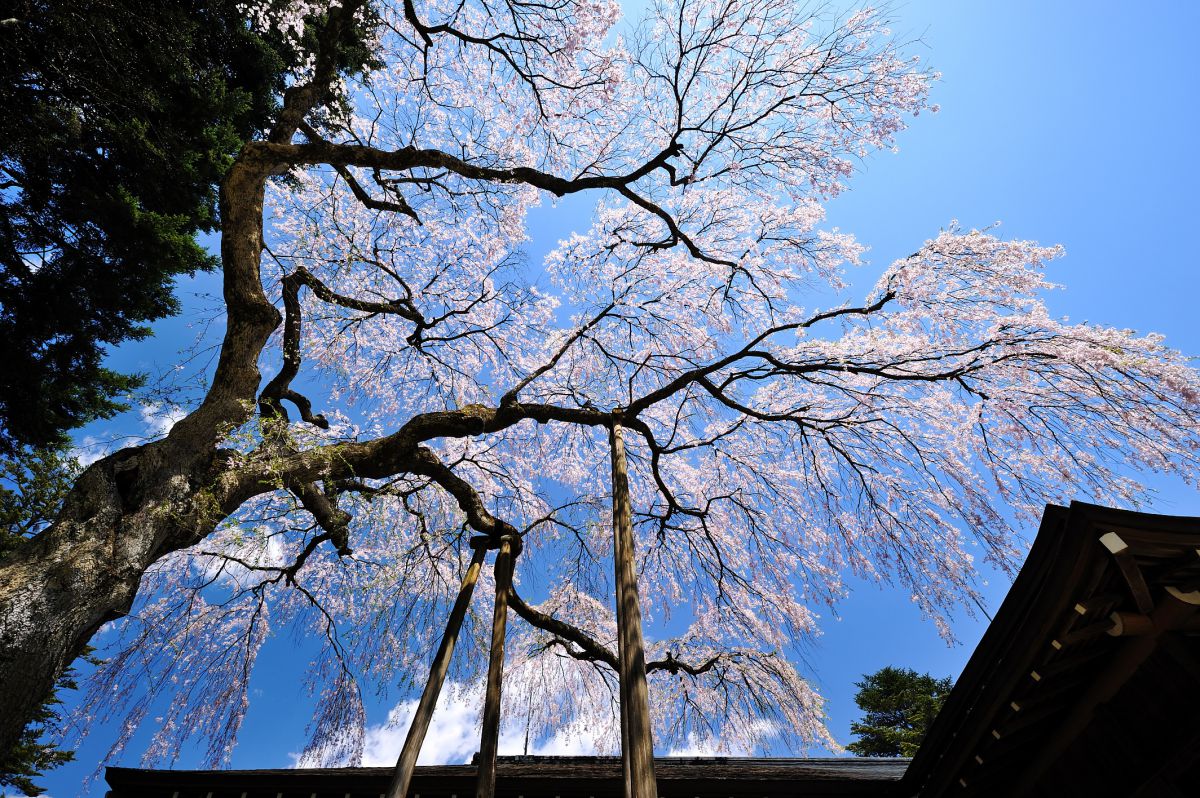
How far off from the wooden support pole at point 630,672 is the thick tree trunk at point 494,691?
118 centimetres

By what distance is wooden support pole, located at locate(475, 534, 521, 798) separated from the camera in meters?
3.07

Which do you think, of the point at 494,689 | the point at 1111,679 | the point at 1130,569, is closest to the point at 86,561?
the point at 494,689

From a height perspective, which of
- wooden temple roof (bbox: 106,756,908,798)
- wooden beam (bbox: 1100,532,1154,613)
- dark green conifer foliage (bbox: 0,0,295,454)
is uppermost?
dark green conifer foliage (bbox: 0,0,295,454)

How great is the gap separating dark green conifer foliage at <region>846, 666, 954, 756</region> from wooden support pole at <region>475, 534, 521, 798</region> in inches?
562

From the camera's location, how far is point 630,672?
8.22ft

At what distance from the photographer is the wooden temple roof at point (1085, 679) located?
247cm

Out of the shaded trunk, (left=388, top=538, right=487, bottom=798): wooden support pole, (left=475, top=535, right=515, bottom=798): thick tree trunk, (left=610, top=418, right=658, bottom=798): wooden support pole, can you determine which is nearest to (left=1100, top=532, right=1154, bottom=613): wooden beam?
(left=610, top=418, right=658, bottom=798): wooden support pole

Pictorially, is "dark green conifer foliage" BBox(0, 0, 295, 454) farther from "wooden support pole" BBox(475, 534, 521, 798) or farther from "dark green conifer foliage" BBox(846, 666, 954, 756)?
"dark green conifer foliage" BBox(846, 666, 954, 756)

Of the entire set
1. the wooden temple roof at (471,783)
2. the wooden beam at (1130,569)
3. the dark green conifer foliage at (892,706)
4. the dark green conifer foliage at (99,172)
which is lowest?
the wooden temple roof at (471,783)

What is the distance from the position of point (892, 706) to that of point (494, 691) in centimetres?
1703

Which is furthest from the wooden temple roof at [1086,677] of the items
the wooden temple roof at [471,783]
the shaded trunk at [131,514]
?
the shaded trunk at [131,514]

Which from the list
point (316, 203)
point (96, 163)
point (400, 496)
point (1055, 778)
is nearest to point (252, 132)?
point (316, 203)

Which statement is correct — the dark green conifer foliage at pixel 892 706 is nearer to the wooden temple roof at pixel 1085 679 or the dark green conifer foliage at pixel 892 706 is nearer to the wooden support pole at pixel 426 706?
the wooden temple roof at pixel 1085 679

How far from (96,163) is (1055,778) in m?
9.96
